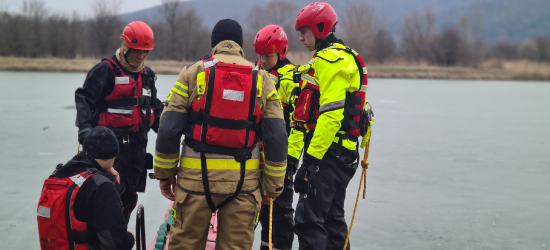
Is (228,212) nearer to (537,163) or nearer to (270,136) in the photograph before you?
(270,136)

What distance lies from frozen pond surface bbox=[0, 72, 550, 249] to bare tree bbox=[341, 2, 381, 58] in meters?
35.6

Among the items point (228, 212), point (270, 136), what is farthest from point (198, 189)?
point (270, 136)

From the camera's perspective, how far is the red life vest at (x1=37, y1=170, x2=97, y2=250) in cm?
223

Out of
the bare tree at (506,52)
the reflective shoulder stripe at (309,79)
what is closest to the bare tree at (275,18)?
the bare tree at (506,52)

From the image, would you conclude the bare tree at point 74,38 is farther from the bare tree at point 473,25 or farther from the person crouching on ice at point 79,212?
the bare tree at point 473,25

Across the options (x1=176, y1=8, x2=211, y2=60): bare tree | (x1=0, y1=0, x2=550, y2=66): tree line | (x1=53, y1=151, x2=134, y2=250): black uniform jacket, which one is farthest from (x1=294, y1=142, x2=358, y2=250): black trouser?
(x1=176, y1=8, x2=211, y2=60): bare tree

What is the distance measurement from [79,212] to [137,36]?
6.24ft

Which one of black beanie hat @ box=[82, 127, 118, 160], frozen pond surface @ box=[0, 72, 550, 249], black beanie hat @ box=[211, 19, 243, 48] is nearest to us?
black beanie hat @ box=[82, 127, 118, 160]

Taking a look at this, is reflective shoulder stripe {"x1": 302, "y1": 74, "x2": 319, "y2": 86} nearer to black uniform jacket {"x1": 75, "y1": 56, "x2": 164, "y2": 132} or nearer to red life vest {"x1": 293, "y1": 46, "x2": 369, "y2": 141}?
red life vest {"x1": 293, "y1": 46, "x2": 369, "y2": 141}

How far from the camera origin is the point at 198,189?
2.55 metres

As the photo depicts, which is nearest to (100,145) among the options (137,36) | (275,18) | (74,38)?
(137,36)

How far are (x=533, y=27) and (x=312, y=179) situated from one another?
12660 cm

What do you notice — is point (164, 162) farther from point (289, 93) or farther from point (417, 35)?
point (417, 35)

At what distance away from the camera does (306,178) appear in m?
3.16
